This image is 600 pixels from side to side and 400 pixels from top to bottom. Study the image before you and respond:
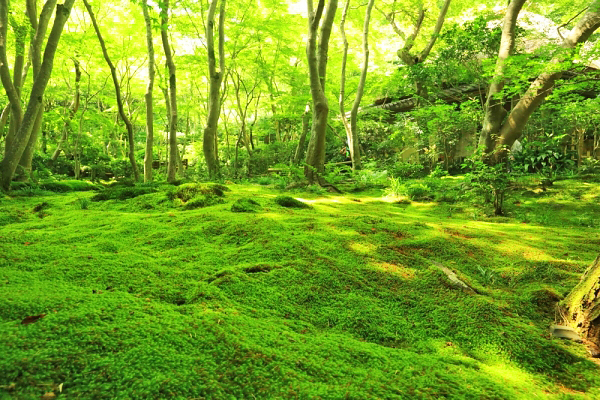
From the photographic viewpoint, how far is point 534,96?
21.3 ft

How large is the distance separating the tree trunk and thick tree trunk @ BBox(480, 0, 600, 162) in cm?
344

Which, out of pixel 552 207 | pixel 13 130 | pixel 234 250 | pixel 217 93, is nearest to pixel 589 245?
pixel 552 207

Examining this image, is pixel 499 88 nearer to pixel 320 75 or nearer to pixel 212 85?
pixel 320 75

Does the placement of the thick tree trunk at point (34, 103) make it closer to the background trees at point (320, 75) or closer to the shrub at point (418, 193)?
the background trees at point (320, 75)

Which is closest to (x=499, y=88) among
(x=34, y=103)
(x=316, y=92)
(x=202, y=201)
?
(x=316, y=92)

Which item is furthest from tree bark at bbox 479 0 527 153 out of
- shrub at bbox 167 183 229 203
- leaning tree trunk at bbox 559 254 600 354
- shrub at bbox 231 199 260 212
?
leaning tree trunk at bbox 559 254 600 354

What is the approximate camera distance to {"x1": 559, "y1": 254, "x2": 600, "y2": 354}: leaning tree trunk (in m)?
1.53

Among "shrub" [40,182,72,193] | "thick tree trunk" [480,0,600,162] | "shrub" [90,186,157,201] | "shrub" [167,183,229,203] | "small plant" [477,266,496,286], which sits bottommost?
"small plant" [477,266,496,286]

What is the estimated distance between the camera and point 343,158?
15523 mm

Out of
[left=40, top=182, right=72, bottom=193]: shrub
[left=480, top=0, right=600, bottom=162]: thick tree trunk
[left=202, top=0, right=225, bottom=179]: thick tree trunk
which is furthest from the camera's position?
[left=202, top=0, right=225, bottom=179]: thick tree trunk

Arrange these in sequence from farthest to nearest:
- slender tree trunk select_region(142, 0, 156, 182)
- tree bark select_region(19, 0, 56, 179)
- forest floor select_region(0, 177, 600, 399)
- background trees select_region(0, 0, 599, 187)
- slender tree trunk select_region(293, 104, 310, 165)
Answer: slender tree trunk select_region(293, 104, 310, 165) < slender tree trunk select_region(142, 0, 156, 182) < background trees select_region(0, 0, 599, 187) < tree bark select_region(19, 0, 56, 179) < forest floor select_region(0, 177, 600, 399)

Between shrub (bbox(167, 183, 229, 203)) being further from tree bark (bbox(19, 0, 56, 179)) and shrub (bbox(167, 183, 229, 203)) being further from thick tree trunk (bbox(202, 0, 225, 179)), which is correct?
thick tree trunk (bbox(202, 0, 225, 179))

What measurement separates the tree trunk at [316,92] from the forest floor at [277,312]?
4408mm

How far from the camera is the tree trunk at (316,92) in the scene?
696 cm
